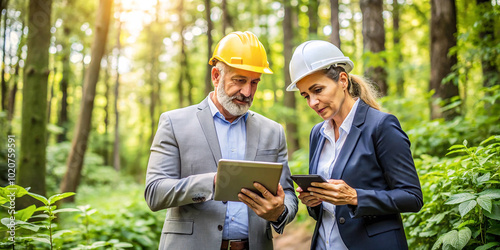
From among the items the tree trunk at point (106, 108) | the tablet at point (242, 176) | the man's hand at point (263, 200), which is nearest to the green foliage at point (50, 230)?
the tablet at point (242, 176)

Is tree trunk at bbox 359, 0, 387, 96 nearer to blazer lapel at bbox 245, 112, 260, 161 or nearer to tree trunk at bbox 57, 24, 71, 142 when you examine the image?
blazer lapel at bbox 245, 112, 260, 161

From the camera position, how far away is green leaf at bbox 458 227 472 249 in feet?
8.35

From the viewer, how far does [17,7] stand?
13211 mm

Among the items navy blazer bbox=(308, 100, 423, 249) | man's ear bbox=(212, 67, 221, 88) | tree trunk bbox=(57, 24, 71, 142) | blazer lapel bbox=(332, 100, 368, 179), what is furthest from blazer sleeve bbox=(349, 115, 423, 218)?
tree trunk bbox=(57, 24, 71, 142)

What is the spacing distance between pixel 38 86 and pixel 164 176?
160 inches

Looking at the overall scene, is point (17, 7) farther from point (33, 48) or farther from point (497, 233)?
point (497, 233)

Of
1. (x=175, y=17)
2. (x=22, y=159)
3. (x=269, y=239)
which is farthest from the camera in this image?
(x=175, y=17)

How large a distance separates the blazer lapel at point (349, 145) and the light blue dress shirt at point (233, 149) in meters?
0.74

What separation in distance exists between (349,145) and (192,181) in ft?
3.55

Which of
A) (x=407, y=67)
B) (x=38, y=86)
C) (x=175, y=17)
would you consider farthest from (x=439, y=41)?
(x=175, y=17)

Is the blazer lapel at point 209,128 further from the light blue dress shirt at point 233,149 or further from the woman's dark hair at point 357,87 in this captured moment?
the woman's dark hair at point 357,87

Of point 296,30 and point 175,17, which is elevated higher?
point 175,17

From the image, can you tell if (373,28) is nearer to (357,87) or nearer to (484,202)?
(357,87)

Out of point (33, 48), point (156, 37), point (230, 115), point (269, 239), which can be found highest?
point (156, 37)
